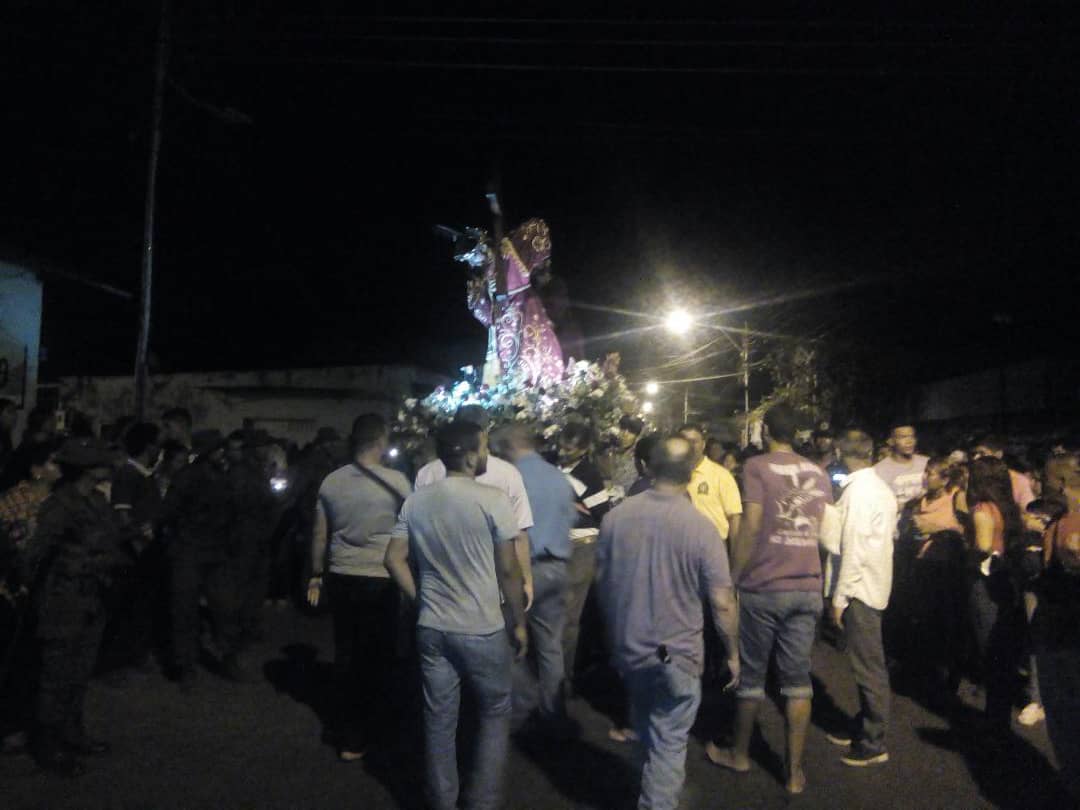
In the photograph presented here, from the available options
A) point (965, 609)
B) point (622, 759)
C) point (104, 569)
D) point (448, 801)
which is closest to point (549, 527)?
point (622, 759)

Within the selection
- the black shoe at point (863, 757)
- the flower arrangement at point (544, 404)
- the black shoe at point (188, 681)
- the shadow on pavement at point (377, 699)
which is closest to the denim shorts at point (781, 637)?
the black shoe at point (863, 757)

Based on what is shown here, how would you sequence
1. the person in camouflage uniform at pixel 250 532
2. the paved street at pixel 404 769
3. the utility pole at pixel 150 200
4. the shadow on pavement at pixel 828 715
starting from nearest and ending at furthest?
the paved street at pixel 404 769, the shadow on pavement at pixel 828 715, the person in camouflage uniform at pixel 250 532, the utility pole at pixel 150 200

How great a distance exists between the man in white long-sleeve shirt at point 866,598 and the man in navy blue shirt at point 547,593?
1812mm

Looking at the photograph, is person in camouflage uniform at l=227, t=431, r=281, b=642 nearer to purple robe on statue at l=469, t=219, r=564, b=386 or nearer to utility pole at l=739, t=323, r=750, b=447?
purple robe on statue at l=469, t=219, r=564, b=386

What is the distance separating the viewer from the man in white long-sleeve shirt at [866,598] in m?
5.78

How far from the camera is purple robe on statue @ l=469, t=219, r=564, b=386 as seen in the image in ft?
34.6

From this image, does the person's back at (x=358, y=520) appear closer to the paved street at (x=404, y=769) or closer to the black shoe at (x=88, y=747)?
the paved street at (x=404, y=769)

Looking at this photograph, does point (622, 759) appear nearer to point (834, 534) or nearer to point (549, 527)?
point (549, 527)

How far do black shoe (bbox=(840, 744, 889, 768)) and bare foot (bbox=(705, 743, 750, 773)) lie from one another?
0.65 metres

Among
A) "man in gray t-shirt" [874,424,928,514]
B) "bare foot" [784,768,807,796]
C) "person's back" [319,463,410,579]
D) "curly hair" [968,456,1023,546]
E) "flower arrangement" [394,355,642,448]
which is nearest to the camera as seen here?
"bare foot" [784,768,807,796]

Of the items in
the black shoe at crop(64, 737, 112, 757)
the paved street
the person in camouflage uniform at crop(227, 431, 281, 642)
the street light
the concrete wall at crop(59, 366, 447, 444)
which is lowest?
the paved street

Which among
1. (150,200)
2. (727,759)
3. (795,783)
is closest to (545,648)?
(727,759)

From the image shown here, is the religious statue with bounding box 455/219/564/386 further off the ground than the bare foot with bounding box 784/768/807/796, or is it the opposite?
the religious statue with bounding box 455/219/564/386

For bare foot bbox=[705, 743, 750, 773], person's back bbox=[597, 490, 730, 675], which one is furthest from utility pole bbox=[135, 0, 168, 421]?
person's back bbox=[597, 490, 730, 675]
